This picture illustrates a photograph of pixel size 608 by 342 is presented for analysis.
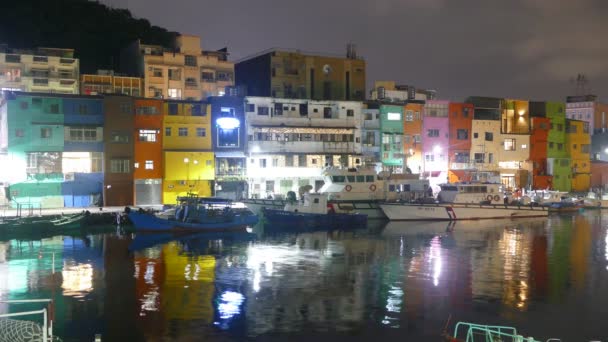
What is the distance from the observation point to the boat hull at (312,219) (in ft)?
144

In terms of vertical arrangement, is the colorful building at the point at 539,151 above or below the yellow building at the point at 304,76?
below

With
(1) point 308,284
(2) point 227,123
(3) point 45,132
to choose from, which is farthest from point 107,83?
(1) point 308,284

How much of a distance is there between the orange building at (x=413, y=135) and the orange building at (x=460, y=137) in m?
4.19

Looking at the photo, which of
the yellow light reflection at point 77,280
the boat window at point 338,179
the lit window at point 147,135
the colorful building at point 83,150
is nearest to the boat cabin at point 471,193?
the boat window at point 338,179

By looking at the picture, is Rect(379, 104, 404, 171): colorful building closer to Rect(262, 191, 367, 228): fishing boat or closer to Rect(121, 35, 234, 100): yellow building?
Rect(121, 35, 234, 100): yellow building

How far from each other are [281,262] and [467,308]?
1115 cm

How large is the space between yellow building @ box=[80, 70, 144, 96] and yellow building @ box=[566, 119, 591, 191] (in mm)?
52669

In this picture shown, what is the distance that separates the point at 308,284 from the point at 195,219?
17.7 meters

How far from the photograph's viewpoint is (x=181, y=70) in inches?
2463

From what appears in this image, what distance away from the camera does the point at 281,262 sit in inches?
1171

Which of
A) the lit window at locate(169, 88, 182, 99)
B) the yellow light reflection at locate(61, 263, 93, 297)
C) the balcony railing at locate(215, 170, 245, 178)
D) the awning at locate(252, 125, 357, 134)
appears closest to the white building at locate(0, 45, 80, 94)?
the lit window at locate(169, 88, 182, 99)

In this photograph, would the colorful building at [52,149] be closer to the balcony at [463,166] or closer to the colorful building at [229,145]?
the colorful building at [229,145]

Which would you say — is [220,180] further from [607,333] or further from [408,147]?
[607,333]

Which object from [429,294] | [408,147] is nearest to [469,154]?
[408,147]
